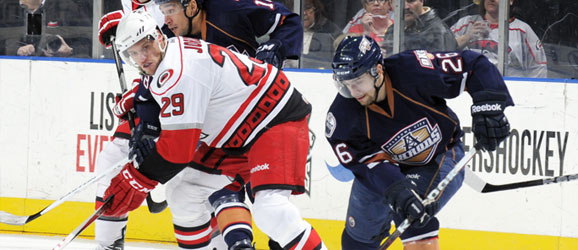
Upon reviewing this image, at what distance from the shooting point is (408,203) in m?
3.32

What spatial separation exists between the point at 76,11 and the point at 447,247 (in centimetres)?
240

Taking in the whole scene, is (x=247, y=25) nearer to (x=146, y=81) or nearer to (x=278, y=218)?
(x=146, y=81)

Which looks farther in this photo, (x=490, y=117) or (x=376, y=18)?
(x=376, y=18)

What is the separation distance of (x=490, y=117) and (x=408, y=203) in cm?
41

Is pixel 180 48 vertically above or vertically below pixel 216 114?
above

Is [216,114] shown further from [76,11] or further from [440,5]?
[76,11]

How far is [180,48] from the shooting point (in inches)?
132


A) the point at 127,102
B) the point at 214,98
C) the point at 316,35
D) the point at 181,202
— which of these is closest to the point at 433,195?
the point at 214,98

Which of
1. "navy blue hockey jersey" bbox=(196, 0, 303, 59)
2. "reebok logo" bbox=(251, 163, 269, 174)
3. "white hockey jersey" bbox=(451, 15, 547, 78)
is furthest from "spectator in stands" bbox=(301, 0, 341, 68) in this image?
"reebok logo" bbox=(251, 163, 269, 174)

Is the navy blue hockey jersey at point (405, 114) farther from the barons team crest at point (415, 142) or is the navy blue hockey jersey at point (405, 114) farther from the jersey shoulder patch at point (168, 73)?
the jersey shoulder patch at point (168, 73)

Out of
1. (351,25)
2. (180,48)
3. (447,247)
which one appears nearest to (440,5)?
(351,25)

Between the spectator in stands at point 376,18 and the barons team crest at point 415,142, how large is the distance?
1.57m

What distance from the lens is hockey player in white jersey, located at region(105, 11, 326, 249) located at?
327 centimetres

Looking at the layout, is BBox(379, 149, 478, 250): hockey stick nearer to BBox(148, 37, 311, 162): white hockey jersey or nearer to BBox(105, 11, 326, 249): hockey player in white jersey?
BBox(105, 11, 326, 249): hockey player in white jersey
